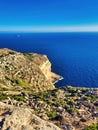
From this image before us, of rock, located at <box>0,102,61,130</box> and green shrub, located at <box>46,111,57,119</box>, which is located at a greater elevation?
rock, located at <box>0,102,61,130</box>

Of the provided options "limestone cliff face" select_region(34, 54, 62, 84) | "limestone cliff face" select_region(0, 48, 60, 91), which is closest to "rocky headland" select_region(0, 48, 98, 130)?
"limestone cliff face" select_region(0, 48, 60, 91)

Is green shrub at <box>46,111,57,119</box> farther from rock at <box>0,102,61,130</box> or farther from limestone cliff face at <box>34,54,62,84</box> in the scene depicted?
limestone cliff face at <box>34,54,62,84</box>

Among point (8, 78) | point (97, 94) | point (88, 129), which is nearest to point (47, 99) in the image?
point (97, 94)

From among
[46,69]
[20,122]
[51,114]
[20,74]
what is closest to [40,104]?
[51,114]

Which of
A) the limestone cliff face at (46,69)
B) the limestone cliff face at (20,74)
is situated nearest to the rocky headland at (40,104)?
the limestone cliff face at (20,74)

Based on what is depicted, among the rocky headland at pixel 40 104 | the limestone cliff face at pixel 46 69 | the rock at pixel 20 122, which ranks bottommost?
the limestone cliff face at pixel 46 69

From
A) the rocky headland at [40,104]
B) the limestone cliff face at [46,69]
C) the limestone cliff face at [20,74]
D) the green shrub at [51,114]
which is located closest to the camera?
the rocky headland at [40,104]

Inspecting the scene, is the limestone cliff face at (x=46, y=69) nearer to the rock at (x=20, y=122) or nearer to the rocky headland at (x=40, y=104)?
the rocky headland at (x=40, y=104)

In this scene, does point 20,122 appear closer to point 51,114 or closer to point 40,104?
point 51,114
